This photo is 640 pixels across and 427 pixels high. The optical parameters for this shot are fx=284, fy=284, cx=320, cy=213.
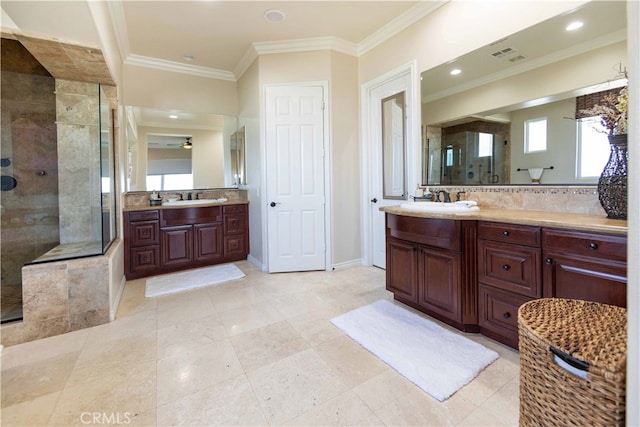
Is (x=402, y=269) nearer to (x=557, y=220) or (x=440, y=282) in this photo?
(x=440, y=282)

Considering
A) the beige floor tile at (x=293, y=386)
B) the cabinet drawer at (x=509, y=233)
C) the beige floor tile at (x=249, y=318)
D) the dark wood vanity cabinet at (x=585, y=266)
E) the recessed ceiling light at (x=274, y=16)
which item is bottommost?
the beige floor tile at (x=293, y=386)

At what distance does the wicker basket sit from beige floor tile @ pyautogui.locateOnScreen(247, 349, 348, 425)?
0.92 metres

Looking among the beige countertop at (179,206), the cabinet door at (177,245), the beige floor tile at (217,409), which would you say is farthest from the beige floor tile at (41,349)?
the beige countertop at (179,206)

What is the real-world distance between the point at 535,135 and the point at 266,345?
2.49 metres

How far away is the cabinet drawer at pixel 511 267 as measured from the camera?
1.72m

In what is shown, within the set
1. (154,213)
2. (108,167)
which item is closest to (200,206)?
(154,213)

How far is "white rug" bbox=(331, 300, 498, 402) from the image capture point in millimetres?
1618

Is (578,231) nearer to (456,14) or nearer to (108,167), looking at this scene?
(456,14)

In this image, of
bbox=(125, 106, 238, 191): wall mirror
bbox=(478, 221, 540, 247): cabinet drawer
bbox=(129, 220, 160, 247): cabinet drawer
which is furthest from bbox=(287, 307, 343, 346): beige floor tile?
bbox=(125, 106, 238, 191): wall mirror

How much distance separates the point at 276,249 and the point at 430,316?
198cm

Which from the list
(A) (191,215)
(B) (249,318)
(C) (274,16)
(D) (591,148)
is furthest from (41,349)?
(D) (591,148)

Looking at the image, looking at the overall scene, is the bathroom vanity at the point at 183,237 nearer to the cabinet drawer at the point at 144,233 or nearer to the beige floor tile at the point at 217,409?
the cabinet drawer at the point at 144,233

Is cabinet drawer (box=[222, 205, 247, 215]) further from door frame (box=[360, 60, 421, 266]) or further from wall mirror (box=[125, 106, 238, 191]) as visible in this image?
door frame (box=[360, 60, 421, 266])

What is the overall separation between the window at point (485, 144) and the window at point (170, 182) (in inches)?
148
